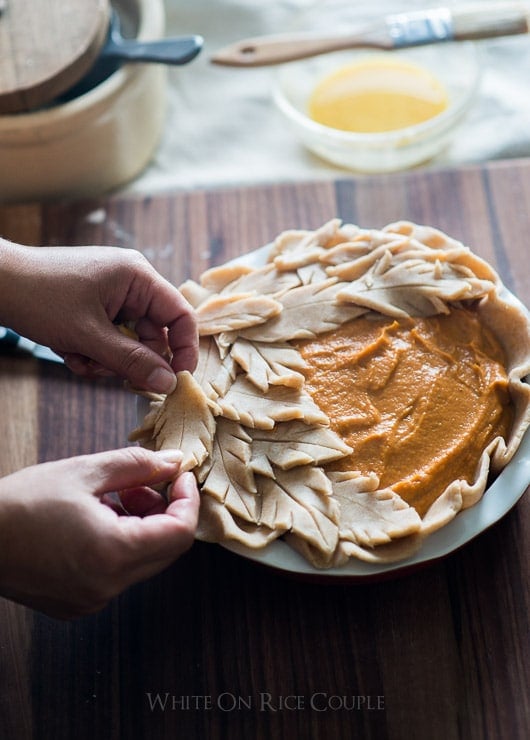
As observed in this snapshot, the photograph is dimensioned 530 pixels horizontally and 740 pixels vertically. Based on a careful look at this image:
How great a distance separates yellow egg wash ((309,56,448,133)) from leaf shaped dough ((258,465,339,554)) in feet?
3.88

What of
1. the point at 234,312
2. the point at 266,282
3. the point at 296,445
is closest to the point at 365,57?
the point at 266,282

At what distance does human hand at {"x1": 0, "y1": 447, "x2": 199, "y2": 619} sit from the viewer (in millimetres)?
1370

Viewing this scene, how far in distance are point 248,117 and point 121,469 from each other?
1469 millimetres

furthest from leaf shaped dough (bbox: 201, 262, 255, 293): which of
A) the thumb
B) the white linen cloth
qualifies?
the white linen cloth

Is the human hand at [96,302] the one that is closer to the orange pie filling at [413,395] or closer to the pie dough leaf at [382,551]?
the orange pie filling at [413,395]

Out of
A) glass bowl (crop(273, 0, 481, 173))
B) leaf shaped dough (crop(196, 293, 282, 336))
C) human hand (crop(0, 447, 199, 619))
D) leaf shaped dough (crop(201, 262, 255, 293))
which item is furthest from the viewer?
glass bowl (crop(273, 0, 481, 173))

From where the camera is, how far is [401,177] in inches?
86.3

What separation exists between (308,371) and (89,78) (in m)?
1.04

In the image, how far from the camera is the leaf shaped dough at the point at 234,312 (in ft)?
5.55

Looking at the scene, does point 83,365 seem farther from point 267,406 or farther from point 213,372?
point 267,406

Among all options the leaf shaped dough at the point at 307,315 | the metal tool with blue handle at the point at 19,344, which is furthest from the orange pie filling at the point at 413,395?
the metal tool with blue handle at the point at 19,344

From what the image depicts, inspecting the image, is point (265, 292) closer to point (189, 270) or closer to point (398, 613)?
point (189, 270)

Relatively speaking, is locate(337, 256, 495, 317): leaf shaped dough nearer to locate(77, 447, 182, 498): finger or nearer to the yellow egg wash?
locate(77, 447, 182, 498): finger

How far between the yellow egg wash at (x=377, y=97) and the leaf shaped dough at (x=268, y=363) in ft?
3.05
